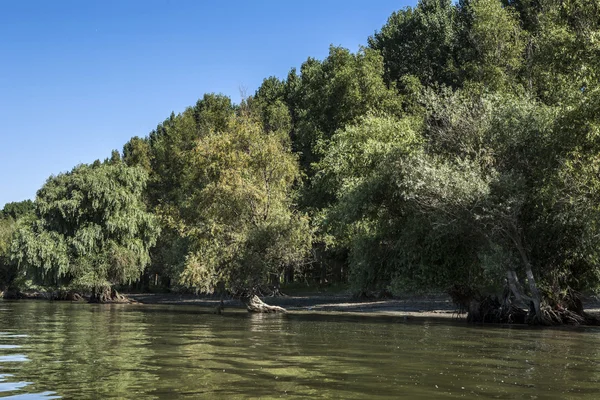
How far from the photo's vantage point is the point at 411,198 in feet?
116

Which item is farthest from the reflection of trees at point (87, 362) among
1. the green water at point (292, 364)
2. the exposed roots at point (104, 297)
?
the exposed roots at point (104, 297)

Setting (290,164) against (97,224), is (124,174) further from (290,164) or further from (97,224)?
(290,164)

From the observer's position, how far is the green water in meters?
12.8

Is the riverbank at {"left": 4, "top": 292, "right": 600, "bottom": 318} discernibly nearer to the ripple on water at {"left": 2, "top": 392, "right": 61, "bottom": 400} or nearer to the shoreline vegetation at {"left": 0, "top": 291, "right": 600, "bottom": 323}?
the shoreline vegetation at {"left": 0, "top": 291, "right": 600, "bottom": 323}

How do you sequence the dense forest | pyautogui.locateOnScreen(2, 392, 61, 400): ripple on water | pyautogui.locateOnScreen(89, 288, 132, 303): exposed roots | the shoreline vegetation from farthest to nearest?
pyautogui.locateOnScreen(89, 288, 132, 303): exposed roots
the shoreline vegetation
the dense forest
pyautogui.locateOnScreen(2, 392, 61, 400): ripple on water

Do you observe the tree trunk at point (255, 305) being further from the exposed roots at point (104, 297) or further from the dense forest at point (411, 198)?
the exposed roots at point (104, 297)

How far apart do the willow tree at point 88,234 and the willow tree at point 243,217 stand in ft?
57.8

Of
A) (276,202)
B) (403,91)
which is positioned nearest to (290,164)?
(276,202)

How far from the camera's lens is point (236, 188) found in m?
45.3

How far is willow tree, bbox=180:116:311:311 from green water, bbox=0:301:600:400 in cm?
1556

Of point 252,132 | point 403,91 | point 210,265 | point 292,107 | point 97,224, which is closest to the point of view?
point 210,265

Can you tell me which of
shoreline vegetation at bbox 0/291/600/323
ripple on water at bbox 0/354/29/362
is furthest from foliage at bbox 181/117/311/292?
ripple on water at bbox 0/354/29/362

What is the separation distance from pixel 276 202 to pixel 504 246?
54.0 ft

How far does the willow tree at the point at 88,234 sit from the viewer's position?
61594 mm
